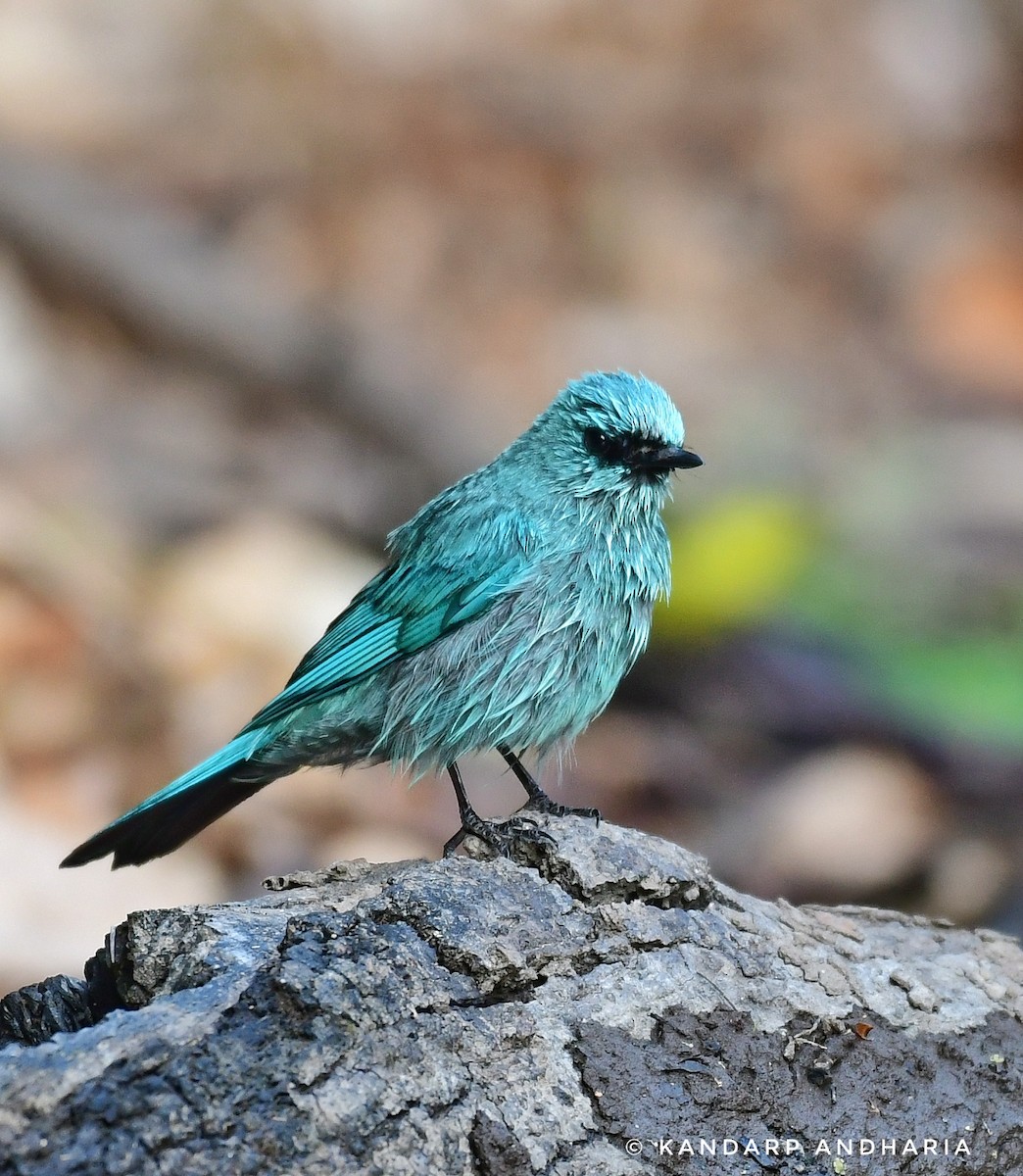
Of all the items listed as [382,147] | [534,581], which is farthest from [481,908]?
[382,147]

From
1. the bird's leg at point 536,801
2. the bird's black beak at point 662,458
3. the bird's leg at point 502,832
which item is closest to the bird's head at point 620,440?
the bird's black beak at point 662,458

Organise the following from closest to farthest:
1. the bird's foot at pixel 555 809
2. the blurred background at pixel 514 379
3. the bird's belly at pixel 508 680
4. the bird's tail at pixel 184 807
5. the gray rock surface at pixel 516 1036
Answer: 1. the gray rock surface at pixel 516 1036
2. the bird's foot at pixel 555 809
3. the bird's tail at pixel 184 807
4. the bird's belly at pixel 508 680
5. the blurred background at pixel 514 379

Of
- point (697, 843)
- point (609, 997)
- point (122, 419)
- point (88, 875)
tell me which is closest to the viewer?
point (609, 997)

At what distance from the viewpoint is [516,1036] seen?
2914 millimetres

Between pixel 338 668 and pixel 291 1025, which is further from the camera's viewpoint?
pixel 338 668

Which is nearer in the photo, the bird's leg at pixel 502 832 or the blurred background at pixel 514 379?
the bird's leg at pixel 502 832

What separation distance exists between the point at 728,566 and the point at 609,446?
3.37m

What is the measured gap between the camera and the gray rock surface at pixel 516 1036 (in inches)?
98.8

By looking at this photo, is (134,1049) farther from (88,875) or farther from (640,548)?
(88,875)

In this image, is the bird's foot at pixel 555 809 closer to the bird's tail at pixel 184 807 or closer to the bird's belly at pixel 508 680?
the bird's belly at pixel 508 680

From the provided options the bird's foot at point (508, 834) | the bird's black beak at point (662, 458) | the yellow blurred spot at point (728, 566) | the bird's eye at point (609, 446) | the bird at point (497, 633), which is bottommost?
the bird's foot at point (508, 834)

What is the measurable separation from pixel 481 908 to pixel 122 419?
22.4 ft

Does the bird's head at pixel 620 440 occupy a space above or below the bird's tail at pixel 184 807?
above

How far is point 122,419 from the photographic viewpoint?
934 cm
